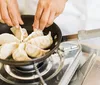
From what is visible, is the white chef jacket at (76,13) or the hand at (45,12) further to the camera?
the white chef jacket at (76,13)

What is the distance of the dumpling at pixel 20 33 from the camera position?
34.3 inches

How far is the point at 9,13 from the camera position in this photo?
2.65ft

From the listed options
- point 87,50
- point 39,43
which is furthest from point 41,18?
point 87,50

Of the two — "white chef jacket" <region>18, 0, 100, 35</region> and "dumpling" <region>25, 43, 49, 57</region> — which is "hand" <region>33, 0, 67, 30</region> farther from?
"white chef jacket" <region>18, 0, 100, 35</region>

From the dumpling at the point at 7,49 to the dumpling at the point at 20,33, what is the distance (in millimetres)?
52

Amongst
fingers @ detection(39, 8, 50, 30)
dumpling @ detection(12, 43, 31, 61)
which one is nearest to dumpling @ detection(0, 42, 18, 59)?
dumpling @ detection(12, 43, 31, 61)

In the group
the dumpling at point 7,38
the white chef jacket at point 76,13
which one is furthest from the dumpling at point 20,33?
the white chef jacket at point 76,13

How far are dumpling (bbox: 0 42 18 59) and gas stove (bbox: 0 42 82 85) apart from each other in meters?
0.05

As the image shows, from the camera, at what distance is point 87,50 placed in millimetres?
867

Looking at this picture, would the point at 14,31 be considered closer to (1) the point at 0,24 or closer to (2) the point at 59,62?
(1) the point at 0,24

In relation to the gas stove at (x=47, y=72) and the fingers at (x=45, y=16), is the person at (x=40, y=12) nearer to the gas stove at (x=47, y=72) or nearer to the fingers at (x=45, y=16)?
the fingers at (x=45, y=16)

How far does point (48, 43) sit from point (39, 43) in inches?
1.2

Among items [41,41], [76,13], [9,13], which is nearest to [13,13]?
[9,13]

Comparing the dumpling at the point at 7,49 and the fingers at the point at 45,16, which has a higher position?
the fingers at the point at 45,16
